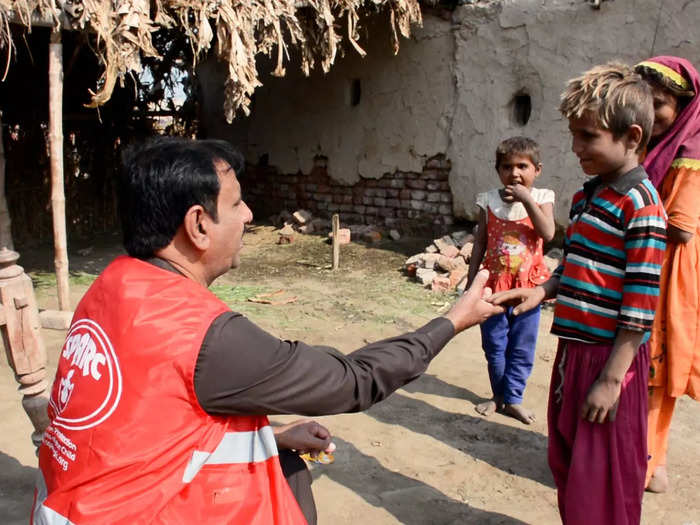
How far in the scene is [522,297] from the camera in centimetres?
203

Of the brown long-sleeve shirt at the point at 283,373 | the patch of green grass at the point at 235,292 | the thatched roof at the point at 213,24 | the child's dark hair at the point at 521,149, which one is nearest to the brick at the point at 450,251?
the patch of green grass at the point at 235,292

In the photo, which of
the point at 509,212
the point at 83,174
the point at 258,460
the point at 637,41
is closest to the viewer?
the point at 258,460

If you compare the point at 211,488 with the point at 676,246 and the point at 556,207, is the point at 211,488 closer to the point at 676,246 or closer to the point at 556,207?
the point at 676,246

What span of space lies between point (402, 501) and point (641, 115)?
1.78 metres

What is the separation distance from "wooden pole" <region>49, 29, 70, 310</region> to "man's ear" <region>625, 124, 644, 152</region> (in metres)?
3.96

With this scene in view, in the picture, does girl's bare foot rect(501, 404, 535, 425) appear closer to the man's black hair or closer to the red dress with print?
the red dress with print

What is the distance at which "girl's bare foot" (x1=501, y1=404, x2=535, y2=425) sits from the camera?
323 centimetres

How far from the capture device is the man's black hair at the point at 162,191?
124cm

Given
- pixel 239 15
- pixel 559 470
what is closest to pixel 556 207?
pixel 239 15

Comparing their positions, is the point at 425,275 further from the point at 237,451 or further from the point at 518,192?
the point at 237,451

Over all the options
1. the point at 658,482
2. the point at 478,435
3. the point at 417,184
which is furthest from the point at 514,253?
the point at 417,184

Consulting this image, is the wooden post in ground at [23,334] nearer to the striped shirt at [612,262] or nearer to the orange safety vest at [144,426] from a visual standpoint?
the orange safety vest at [144,426]

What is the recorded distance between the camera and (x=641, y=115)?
5.57 feet

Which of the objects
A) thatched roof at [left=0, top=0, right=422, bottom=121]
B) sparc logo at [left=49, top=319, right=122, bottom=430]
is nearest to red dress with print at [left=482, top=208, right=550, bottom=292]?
sparc logo at [left=49, top=319, right=122, bottom=430]
